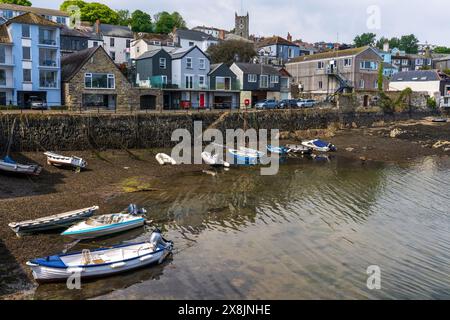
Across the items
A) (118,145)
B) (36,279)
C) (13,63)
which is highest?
(13,63)

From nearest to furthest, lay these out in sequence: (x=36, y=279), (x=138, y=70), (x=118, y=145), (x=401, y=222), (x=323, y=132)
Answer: (x=36, y=279)
(x=401, y=222)
(x=118, y=145)
(x=323, y=132)
(x=138, y=70)

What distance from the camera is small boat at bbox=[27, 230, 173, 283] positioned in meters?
16.6

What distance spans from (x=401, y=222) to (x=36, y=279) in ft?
60.6

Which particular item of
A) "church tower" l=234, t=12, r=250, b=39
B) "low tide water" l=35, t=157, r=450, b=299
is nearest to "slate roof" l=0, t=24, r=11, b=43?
"low tide water" l=35, t=157, r=450, b=299

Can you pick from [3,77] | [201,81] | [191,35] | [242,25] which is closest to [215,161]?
[3,77]

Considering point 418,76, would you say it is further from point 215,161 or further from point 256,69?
point 215,161

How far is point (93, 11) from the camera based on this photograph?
100875 millimetres

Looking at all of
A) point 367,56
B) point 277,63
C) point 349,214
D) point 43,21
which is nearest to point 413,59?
point 277,63

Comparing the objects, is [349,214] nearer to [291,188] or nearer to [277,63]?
[291,188]

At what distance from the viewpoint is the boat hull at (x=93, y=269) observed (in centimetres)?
1652

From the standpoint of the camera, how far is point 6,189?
2742 cm

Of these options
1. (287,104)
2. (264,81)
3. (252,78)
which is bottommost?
(287,104)

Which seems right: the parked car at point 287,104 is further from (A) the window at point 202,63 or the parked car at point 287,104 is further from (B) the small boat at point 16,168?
(B) the small boat at point 16,168

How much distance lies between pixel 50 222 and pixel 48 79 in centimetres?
3345
